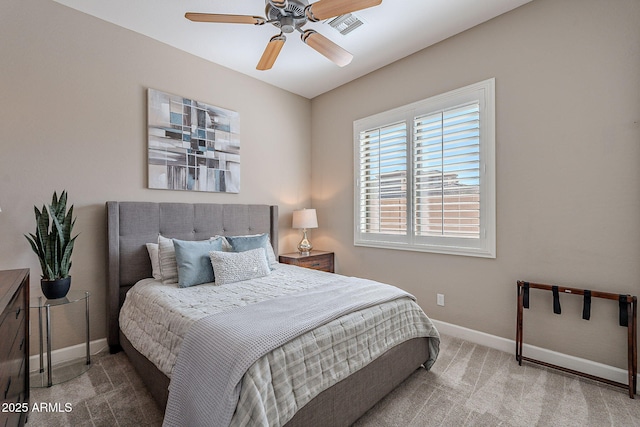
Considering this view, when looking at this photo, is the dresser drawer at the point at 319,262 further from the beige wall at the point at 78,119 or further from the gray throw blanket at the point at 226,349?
the gray throw blanket at the point at 226,349

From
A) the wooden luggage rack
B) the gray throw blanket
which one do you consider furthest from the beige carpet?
the gray throw blanket

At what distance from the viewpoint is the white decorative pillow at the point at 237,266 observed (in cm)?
248

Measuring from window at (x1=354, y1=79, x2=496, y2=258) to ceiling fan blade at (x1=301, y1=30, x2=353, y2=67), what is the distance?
1.18 metres

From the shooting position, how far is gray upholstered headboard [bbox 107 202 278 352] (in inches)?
100.0

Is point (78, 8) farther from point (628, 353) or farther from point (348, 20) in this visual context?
point (628, 353)

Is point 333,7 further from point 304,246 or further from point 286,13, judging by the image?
point 304,246

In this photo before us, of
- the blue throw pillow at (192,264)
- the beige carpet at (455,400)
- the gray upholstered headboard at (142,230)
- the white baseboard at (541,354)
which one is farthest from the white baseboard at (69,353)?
the white baseboard at (541,354)

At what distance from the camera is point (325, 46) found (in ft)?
7.30

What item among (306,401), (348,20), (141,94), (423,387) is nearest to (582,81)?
(348,20)

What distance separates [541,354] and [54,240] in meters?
3.83

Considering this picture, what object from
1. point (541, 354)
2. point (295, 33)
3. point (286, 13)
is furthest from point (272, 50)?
point (541, 354)

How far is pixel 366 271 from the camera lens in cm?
371

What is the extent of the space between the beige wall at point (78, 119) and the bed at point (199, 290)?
19 centimetres

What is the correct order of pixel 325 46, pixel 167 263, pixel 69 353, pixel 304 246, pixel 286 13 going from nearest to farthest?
pixel 286 13
pixel 325 46
pixel 69 353
pixel 167 263
pixel 304 246
